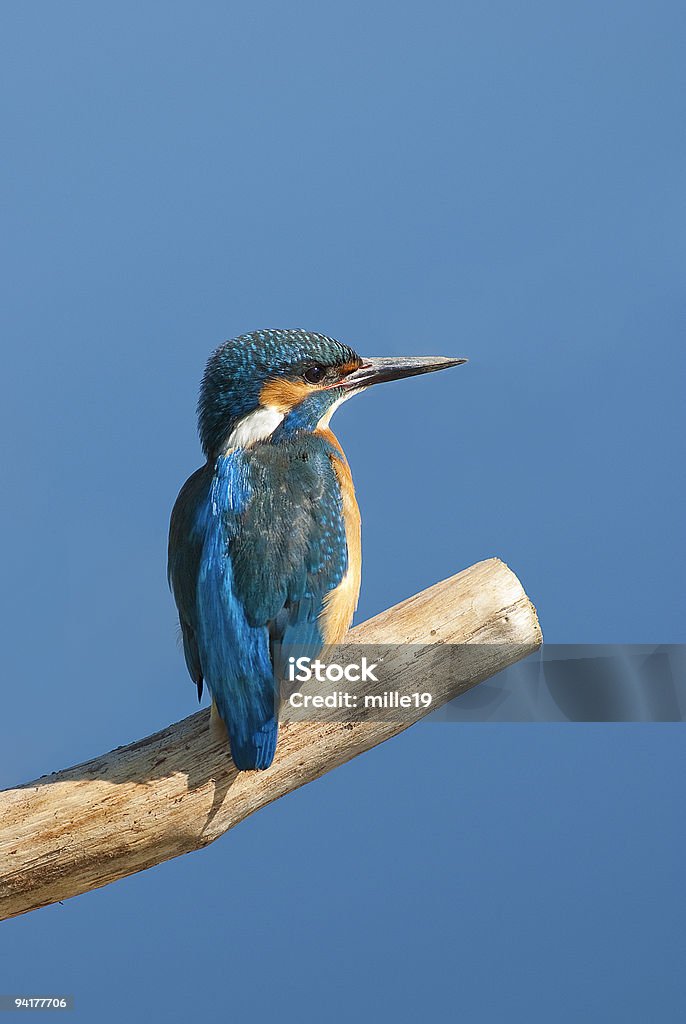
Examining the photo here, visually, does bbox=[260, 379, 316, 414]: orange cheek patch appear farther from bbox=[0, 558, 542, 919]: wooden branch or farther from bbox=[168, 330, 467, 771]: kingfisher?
bbox=[0, 558, 542, 919]: wooden branch

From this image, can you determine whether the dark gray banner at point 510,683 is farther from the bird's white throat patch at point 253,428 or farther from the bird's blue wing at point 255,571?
the bird's white throat patch at point 253,428

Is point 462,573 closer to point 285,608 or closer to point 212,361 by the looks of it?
point 285,608

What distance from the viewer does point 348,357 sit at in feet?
7.20

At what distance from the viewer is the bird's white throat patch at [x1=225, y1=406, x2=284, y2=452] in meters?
2.10

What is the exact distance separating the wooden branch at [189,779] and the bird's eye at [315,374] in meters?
0.45

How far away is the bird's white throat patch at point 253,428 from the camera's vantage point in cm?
210

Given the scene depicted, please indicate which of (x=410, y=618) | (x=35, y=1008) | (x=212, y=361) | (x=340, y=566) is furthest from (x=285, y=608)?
(x=35, y=1008)

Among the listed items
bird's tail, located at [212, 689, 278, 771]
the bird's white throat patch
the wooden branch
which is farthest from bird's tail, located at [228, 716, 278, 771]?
the bird's white throat patch

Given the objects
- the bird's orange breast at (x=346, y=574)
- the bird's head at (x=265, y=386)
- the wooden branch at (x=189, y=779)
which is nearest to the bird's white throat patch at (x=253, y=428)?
the bird's head at (x=265, y=386)

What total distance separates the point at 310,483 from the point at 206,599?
0.27 meters

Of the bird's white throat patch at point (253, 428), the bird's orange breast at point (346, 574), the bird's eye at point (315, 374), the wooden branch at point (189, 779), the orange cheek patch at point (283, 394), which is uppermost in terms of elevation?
the bird's eye at point (315, 374)

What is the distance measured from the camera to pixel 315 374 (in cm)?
216

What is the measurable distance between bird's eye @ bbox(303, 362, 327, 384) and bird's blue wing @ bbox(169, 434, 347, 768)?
132 millimetres

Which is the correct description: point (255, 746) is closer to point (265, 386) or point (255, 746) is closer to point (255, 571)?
point (255, 571)
